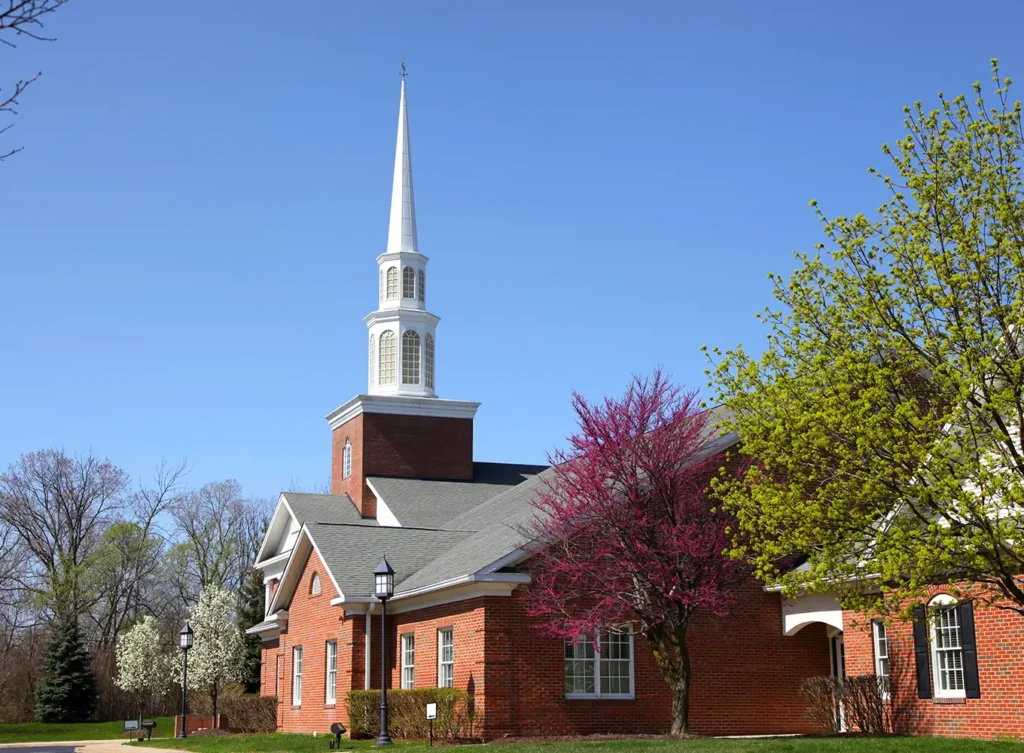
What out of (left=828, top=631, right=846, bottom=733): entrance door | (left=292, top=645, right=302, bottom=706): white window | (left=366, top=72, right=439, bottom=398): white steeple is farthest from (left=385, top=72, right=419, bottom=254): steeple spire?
(left=828, top=631, right=846, bottom=733): entrance door

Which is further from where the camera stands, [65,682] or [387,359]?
[65,682]

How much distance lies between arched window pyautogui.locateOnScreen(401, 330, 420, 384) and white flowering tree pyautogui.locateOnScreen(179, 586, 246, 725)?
45.5 ft

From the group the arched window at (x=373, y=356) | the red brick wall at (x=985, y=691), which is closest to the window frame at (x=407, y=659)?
the red brick wall at (x=985, y=691)

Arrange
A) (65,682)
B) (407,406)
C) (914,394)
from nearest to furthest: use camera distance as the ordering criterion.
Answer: (914,394) → (407,406) → (65,682)

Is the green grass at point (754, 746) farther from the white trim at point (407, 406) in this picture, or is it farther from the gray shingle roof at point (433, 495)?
the white trim at point (407, 406)

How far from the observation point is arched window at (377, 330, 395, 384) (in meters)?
42.9

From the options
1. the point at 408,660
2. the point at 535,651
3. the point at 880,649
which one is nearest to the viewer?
the point at 880,649

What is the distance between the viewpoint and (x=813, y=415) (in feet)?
50.4

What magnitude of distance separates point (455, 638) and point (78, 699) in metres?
36.2

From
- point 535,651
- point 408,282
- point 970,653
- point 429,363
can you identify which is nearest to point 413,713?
point 535,651

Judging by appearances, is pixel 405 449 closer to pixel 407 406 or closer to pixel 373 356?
pixel 407 406

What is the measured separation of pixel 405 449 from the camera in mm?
42500

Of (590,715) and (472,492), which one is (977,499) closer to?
(590,715)

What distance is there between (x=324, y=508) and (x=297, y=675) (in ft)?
33.5
